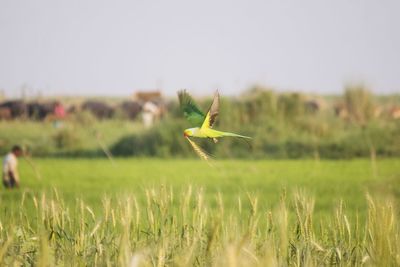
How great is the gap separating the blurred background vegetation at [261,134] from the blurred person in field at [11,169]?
6871mm

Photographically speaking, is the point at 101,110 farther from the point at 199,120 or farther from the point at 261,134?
the point at 199,120

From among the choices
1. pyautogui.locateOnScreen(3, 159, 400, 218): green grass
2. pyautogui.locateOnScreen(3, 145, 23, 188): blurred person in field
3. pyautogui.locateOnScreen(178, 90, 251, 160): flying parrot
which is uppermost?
pyautogui.locateOnScreen(178, 90, 251, 160): flying parrot

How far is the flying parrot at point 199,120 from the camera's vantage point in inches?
84.6

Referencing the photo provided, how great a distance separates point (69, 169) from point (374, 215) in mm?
13520

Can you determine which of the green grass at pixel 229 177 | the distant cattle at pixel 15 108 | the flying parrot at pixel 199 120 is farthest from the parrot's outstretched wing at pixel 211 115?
the distant cattle at pixel 15 108

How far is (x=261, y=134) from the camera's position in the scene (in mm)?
20922

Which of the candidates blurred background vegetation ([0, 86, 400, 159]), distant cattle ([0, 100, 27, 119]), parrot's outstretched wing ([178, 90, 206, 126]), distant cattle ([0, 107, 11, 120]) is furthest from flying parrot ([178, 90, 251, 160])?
distant cattle ([0, 100, 27, 119])

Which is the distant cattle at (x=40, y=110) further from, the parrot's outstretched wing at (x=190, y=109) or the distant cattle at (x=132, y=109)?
the parrot's outstretched wing at (x=190, y=109)

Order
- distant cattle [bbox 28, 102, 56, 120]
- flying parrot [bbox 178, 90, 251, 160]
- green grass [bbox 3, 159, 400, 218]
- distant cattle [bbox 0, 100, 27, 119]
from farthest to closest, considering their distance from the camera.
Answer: distant cattle [bbox 0, 100, 27, 119]
distant cattle [bbox 28, 102, 56, 120]
green grass [bbox 3, 159, 400, 218]
flying parrot [bbox 178, 90, 251, 160]

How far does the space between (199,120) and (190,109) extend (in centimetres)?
6

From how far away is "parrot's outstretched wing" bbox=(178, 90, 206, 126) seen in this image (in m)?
2.26

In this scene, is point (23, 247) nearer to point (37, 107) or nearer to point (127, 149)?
point (127, 149)

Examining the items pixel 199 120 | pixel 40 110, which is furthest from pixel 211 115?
pixel 40 110

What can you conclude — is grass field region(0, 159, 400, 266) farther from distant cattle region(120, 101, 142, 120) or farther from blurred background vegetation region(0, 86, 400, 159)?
→ distant cattle region(120, 101, 142, 120)
